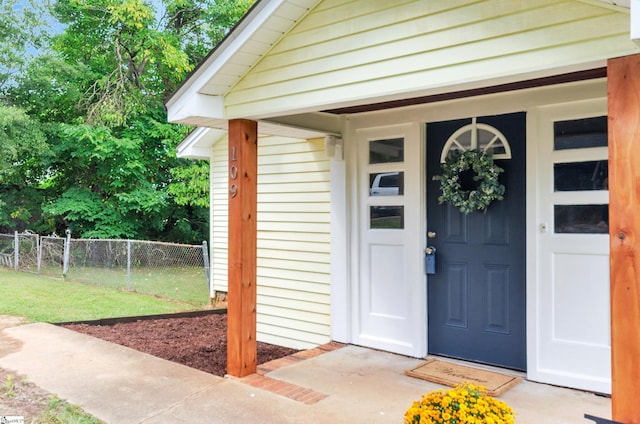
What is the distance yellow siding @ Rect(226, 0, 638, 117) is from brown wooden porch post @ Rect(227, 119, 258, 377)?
259 millimetres

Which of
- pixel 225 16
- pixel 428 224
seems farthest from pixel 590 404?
pixel 225 16

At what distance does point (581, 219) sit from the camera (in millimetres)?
3709

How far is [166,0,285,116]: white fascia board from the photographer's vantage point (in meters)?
3.46

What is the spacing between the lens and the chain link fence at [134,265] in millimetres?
9547

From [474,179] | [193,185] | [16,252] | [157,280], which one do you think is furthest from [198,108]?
[16,252]

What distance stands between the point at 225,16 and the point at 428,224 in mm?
11432

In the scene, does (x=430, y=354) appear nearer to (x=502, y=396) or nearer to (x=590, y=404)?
(x=502, y=396)

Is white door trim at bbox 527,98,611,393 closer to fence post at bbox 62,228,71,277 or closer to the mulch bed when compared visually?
the mulch bed

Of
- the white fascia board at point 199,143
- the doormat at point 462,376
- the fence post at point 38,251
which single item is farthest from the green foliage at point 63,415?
the fence post at point 38,251

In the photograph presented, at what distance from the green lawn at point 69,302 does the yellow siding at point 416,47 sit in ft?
15.4

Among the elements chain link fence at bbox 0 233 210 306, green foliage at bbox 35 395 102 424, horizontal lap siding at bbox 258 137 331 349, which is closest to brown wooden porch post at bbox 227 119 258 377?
green foliage at bbox 35 395 102 424

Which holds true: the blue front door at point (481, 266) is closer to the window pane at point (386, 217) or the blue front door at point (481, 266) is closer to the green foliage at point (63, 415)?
the window pane at point (386, 217)

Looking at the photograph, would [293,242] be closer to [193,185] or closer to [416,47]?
[416,47]

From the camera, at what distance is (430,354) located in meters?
4.58
